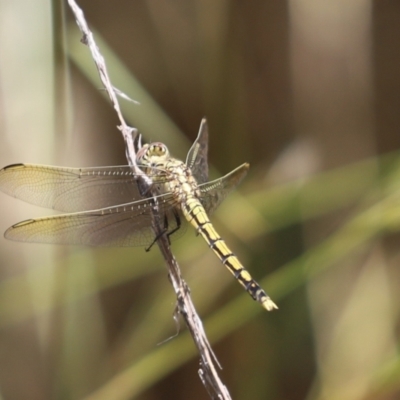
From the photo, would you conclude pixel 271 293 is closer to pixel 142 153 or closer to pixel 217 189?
pixel 217 189

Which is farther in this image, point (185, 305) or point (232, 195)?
point (232, 195)

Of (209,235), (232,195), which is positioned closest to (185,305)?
(209,235)

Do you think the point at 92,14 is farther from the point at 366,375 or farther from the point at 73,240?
the point at 366,375

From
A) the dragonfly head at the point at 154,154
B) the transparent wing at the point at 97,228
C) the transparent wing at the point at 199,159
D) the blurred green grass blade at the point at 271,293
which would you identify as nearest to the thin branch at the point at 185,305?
the transparent wing at the point at 97,228

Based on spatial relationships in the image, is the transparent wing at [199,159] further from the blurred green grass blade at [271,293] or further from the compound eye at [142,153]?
the blurred green grass blade at [271,293]

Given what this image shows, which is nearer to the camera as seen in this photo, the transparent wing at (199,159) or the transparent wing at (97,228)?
the transparent wing at (97,228)

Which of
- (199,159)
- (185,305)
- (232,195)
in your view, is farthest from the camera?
(232,195)
